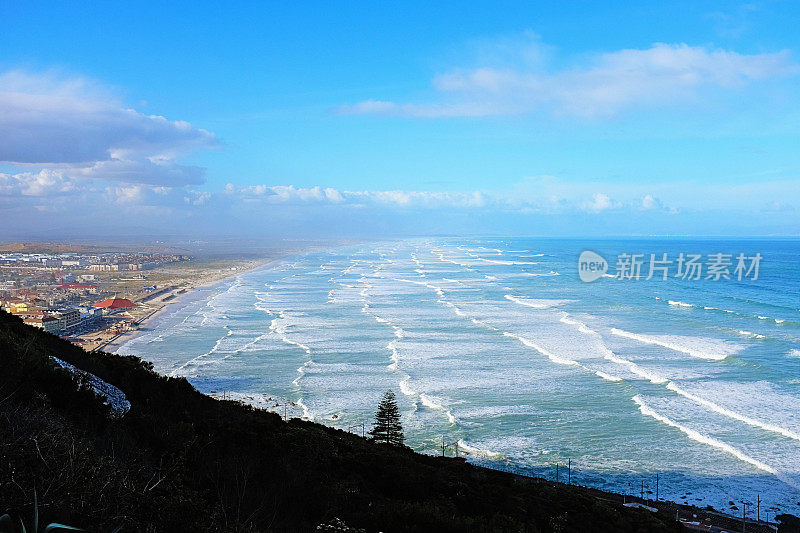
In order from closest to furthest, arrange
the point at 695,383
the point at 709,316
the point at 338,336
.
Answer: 1. the point at 695,383
2. the point at 338,336
3. the point at 709,316

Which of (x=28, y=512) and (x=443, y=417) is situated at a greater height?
(x=28, y=512)

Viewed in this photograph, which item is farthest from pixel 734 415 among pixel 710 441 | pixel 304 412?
pixel 304 412

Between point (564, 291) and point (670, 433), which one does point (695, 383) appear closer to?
point (670, 433)

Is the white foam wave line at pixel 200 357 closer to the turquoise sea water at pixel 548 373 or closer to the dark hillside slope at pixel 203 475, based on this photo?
the turquoise sea water at pixel 548 373

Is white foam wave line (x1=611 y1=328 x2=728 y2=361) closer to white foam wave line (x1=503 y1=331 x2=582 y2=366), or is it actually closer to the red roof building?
white foam wave line (x1=503 y1=331 x2=582 y2=366)

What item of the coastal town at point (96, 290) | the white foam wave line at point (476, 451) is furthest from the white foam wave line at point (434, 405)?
the coastal town at point (96, 290)

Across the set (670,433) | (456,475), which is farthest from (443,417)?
(456,475)
